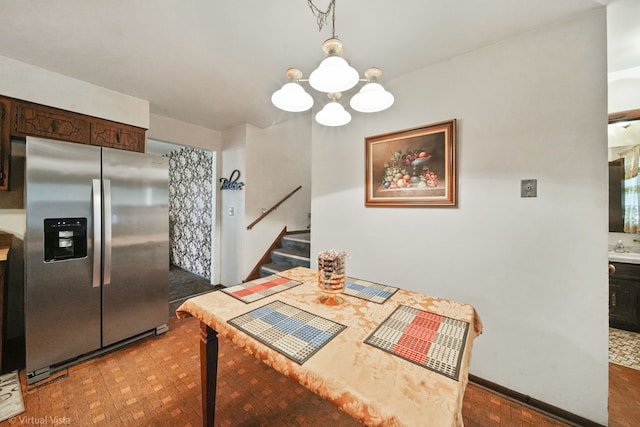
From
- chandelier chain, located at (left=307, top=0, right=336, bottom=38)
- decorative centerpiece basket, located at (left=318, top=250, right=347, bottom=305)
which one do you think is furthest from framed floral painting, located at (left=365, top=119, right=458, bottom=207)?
decorative centerpiece basket, located at (left=318, top=250, right=347, bottom=305)

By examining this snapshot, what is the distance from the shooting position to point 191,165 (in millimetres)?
4457

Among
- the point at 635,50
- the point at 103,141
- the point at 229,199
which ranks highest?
the point at 635,50

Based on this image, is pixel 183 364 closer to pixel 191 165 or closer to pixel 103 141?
pixel 103 141

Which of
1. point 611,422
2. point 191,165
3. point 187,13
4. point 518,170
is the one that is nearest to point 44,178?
point 187,13

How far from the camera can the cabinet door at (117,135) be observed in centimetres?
234

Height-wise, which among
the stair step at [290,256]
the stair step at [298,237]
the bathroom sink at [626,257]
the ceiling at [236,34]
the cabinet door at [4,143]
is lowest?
the stair step at [290,256]

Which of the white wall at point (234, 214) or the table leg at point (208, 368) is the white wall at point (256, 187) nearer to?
the white wall at point (234, 214)

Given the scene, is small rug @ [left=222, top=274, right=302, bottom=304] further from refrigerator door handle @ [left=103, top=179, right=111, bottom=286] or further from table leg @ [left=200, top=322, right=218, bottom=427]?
refrigerator door handle @ [left=103, top=179, right=111, bottom=286]

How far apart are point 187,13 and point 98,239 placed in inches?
73.6

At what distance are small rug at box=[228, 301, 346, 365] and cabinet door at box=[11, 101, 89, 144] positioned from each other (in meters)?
2.54

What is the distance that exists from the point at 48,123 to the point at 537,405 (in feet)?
14.5

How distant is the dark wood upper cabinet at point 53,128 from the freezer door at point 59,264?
1.60 feet

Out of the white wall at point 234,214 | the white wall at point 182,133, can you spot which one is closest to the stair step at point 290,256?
the white wall at point 234,214

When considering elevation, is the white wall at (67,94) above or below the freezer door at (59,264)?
above
